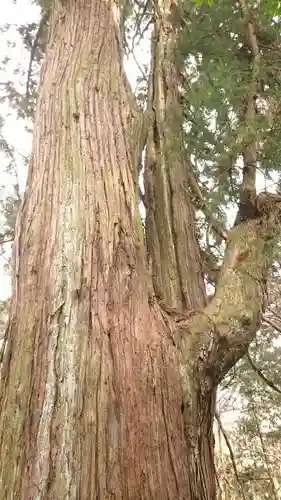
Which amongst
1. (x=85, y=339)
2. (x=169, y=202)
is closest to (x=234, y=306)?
(x=85, y=339)

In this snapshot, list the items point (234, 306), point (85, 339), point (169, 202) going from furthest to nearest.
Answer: point (169, 202) → point (234, 306) → point (85, 339)

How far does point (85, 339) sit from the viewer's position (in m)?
1.91

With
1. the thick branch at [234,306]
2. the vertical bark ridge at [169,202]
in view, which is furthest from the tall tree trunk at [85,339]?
the vertical bark ridge at [169,202]

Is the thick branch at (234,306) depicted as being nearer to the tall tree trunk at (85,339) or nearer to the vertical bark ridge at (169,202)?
the tall tree trunk at (85,339)

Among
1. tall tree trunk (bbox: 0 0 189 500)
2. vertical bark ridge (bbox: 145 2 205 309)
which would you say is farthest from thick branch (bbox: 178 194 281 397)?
vertical bark ridge (bbox: 145 2 205 309)

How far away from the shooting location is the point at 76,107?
2.81 meters

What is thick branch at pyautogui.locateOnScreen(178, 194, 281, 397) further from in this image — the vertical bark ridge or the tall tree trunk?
the vertical bark ridge

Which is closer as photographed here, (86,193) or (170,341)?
(170,341)

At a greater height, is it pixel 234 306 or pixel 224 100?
pixel 224 100

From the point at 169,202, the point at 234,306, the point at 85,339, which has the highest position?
the point at 169,202

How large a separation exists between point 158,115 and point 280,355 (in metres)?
4.87

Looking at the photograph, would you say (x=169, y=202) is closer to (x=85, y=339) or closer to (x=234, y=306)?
(x=234, y=306)

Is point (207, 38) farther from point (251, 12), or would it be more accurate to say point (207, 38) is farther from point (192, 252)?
point (192, 252)

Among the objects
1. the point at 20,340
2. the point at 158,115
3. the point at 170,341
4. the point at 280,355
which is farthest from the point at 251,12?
the point at 280,355
